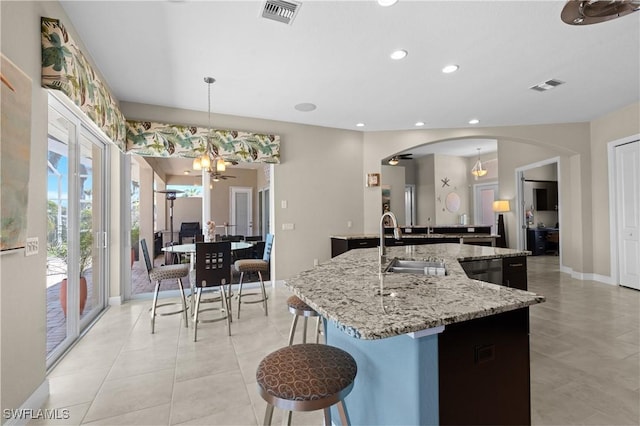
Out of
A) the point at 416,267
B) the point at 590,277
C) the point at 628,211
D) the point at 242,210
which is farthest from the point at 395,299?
the point at 242,210

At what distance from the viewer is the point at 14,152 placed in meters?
1.63

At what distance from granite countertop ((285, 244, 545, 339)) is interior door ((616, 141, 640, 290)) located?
4.88 m

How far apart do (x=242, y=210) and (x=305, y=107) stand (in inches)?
196

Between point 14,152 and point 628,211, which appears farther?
point 628,211

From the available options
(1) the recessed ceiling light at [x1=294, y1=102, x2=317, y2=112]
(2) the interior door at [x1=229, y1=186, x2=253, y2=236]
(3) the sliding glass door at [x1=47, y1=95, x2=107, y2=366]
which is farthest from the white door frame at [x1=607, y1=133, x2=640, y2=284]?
(2) the interior door at [x1=229, y1=186, x2=253, y2=236]

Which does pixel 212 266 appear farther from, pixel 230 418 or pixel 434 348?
pixel 434 348

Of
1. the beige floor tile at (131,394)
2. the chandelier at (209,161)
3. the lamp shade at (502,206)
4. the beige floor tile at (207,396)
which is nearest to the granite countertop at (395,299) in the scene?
the beige floor tile at (207,396)

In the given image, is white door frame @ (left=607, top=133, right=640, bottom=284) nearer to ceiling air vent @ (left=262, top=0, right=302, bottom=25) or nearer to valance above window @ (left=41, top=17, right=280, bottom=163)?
valance above window @ (left=41, top=17, right=280, bottom=163)

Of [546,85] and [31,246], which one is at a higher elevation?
[546,85]

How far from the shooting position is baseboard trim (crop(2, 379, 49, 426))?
5.54 ft

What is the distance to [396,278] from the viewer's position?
1760 millimetres

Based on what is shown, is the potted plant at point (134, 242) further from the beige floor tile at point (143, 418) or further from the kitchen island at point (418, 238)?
the kitchen island at point (418, 238)

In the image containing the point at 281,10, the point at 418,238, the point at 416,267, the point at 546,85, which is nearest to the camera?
the point at 416,267

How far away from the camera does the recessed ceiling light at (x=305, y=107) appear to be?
4.42 meters
